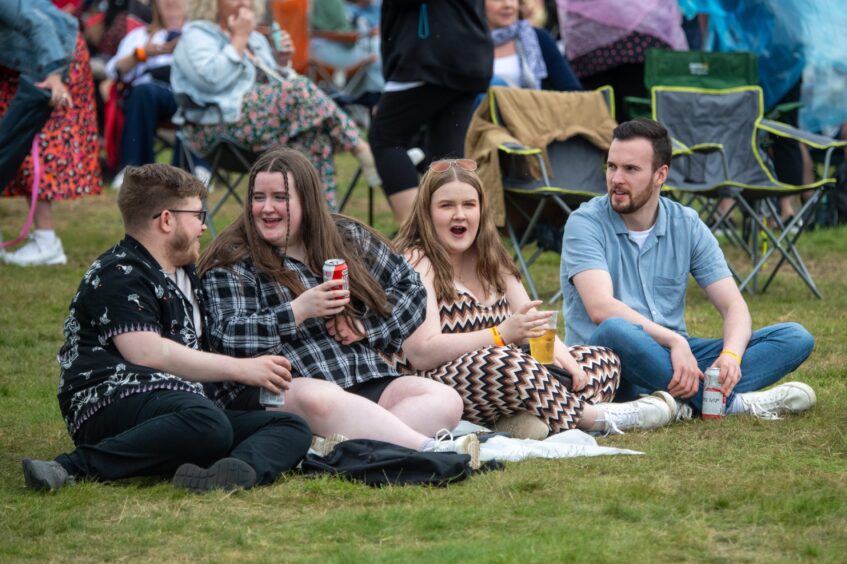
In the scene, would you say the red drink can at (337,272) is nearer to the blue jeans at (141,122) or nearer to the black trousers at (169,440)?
the black trousers at (169,440)

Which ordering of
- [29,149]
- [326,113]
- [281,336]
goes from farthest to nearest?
1. [326,113]
2. [29,149]
3. [281,336]

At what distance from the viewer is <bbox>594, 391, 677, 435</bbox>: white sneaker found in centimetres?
463

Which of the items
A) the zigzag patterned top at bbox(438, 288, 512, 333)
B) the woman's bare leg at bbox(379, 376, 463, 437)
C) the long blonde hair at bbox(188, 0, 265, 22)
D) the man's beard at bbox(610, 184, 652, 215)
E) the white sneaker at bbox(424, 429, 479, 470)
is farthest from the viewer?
the long blonde hair at bbox(188, 0, 265, 22)

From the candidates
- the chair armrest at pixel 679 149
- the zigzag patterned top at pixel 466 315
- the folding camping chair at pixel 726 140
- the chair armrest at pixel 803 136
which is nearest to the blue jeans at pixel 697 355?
the zigzag patterned top at pixel 466 315

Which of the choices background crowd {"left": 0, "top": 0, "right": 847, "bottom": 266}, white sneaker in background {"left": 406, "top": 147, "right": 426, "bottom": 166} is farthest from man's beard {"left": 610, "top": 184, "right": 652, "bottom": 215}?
white sneaker in background {"left": 406, "top": 147, "right": 426, "bottom": 166}

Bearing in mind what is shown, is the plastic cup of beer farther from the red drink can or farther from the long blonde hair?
the long blonde hair

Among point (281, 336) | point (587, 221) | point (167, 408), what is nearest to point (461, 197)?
point (587, 221)

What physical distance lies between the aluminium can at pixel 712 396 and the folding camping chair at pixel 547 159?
2.40 metres

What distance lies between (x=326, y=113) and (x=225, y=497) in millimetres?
5042

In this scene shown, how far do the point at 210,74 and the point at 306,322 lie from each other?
14.4 feet

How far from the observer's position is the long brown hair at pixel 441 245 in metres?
4.77

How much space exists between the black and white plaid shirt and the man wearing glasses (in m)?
0.15

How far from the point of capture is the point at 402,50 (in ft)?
23.9

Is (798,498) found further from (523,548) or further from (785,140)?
(785,140)
